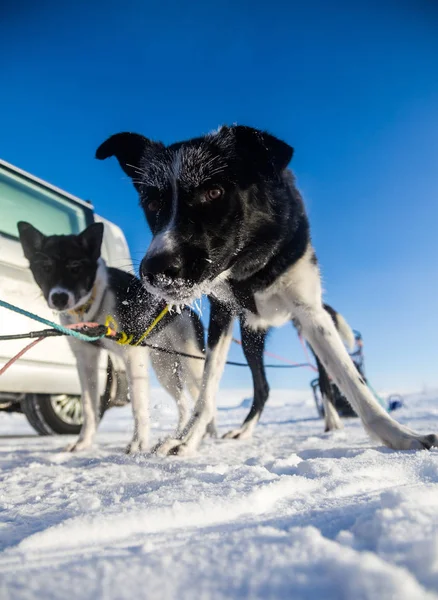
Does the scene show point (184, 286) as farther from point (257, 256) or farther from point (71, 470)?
point (71, 470)

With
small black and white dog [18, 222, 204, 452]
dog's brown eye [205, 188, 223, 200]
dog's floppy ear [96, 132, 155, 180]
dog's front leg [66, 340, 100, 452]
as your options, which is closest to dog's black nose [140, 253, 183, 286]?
dog's brown eye [205, 188, 223, 200]

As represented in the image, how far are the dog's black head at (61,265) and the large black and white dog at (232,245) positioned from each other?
1.04m

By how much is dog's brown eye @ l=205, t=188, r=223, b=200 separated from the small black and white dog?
110cm

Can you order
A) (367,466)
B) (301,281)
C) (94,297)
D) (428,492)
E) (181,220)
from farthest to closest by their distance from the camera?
(94,297), (301,281), (181,220), (367,466), (428,492)

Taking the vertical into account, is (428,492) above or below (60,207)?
below

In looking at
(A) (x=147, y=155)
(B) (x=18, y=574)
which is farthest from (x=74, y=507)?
(A) (x=147, y=155)

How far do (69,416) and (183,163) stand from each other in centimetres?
377

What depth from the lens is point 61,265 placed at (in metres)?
3.41

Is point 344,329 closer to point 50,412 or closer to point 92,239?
point 92,239

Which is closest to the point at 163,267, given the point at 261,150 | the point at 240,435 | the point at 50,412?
the point at 261,150

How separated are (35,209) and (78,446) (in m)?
2.66

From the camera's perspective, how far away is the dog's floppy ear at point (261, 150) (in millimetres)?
2301

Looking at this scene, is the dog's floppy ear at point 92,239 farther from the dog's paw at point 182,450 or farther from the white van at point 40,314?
the dog's paw at point 182,450

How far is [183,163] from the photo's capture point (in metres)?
2.28
